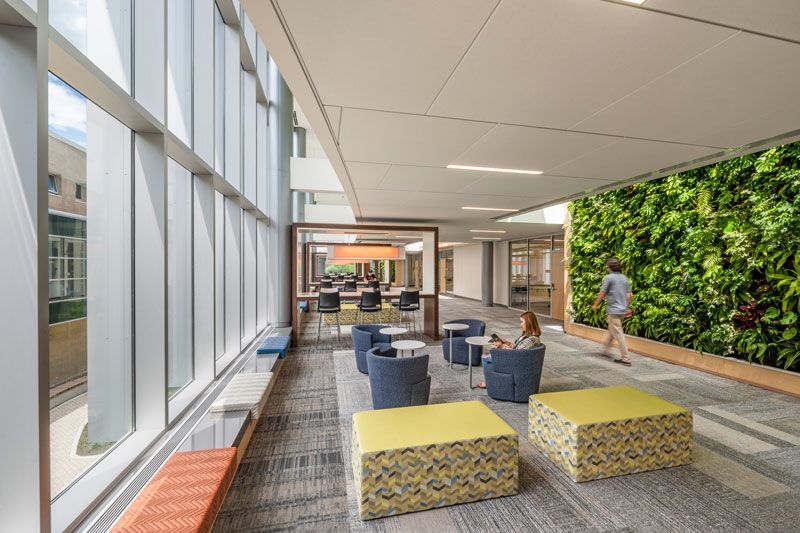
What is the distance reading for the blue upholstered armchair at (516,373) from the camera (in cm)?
379

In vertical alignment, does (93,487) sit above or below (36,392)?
below

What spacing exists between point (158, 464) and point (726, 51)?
13.3 feet

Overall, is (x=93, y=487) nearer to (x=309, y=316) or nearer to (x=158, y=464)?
(x=158, y=464)

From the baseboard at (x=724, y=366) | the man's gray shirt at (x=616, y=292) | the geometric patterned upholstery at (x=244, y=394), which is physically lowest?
the baseboard at (x=724, y=366)

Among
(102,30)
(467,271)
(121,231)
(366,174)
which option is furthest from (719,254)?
(467,271)

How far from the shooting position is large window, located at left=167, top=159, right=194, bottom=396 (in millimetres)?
3035

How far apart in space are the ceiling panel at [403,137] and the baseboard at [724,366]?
4.55 metres

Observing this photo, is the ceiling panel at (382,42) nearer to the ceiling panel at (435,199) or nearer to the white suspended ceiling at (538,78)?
the white suspended ceiling at (538,78)

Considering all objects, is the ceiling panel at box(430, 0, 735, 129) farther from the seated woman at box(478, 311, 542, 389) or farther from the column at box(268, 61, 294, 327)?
the column at box(268, 61, 294, 327)

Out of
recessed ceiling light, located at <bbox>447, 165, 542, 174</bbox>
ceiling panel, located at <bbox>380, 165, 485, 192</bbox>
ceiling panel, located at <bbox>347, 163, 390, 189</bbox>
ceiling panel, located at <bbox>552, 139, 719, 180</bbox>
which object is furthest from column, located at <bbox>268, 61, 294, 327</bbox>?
ceiling panel, located at <bbox>552, 139, 719, 180</bbox>

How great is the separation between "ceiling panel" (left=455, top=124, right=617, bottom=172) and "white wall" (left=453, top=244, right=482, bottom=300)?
10.9 m

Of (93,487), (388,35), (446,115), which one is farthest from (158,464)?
(446,115)

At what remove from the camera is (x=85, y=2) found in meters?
1.91

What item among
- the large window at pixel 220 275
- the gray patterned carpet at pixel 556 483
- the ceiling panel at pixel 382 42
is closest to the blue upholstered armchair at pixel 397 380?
the gray patterned carpet at pixel 556 483
